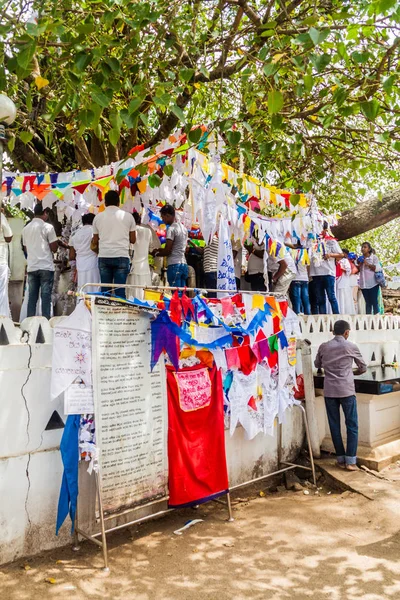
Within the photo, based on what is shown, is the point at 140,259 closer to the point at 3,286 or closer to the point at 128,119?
the point at 3,286

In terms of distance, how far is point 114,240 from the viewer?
6.51 metres

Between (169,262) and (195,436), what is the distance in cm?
300

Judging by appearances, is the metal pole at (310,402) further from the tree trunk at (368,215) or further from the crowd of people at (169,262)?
the tree trunk at (368,215)

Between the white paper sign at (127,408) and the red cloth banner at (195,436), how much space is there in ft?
0.34

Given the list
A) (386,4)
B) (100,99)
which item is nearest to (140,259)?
(100,99)

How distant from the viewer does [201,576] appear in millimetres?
4055

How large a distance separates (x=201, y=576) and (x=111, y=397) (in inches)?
63.0

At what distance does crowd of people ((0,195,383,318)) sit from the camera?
662 centimetres

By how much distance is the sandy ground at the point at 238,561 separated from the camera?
3.80 meters

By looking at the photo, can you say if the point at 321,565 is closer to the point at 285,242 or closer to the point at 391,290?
the point at 285,242

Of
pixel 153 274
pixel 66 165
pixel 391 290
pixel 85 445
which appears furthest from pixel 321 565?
pixel 391 290

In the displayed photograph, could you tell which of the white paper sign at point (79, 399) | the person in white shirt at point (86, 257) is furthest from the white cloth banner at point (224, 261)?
the white paper sign at point (79, 399)

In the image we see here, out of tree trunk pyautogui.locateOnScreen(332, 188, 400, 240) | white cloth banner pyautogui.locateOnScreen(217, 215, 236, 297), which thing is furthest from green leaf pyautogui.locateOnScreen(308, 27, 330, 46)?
tree trunk pyautogui.locateOnScreen(332, 188, 400, 240)

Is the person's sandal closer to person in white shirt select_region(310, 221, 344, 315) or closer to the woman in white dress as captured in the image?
person in white shirt select_region(310, 221, 344, 315)
